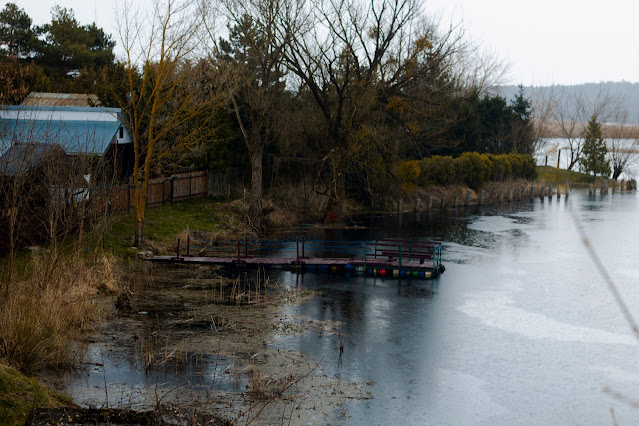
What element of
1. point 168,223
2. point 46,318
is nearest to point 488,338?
point 46,318

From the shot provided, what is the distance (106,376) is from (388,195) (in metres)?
33.0

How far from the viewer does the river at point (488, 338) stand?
13.4m

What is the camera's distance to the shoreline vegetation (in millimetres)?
10547

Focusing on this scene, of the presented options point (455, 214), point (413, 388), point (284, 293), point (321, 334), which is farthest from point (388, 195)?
point (413, 388)

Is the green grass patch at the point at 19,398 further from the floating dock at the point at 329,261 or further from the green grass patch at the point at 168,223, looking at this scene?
the green grass patch at the point at 168,223

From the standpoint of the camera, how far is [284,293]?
21969mm

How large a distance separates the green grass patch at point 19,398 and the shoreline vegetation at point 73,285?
0.04 feet

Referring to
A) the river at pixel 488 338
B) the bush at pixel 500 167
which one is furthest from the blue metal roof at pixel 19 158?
the bush at pixel 500 167

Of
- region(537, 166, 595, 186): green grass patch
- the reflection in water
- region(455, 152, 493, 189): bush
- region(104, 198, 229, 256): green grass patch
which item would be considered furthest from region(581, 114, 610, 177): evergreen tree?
region(104, 198, 229, 256): green grass patch

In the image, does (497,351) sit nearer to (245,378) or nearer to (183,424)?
(245,378)

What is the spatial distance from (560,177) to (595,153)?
5.13 m

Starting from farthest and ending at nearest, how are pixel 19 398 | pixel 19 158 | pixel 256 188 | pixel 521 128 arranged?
pixel 521 128
pixel 256 188
pixel 19 158
pixel 19 398

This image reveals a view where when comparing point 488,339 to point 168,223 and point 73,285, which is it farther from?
point 168,223

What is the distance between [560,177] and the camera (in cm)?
6750
